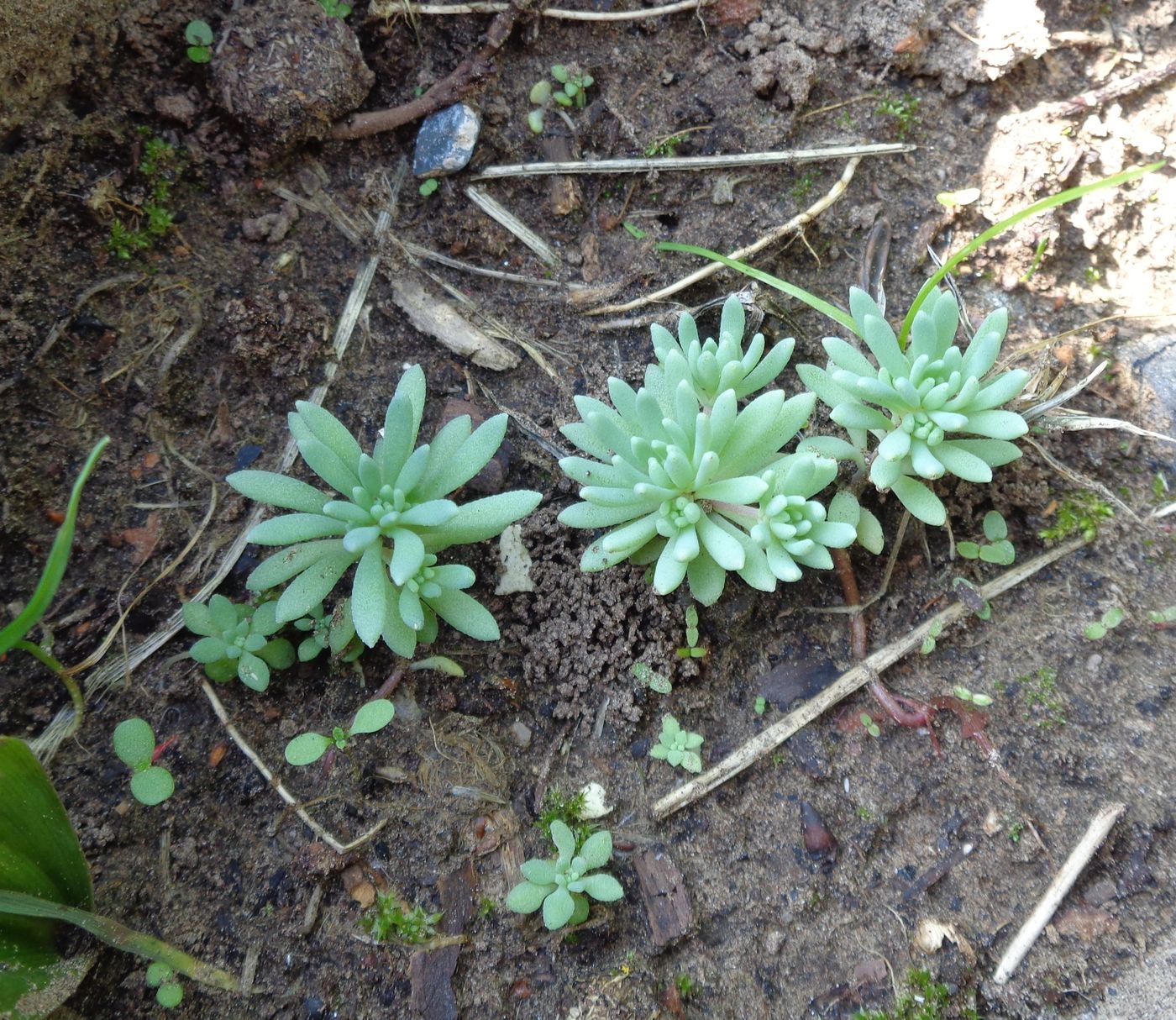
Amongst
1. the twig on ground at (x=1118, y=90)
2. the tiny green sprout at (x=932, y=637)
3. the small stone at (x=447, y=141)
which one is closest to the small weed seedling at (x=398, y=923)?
the tiny green sprout at (x=932, y=637)

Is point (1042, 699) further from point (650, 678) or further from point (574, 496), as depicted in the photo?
point (574, 496)

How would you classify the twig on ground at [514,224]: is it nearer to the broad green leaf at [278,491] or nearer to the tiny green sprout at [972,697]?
the broad green leaf at [278,491]

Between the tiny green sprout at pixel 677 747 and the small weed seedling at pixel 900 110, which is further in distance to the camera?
the small weed seedling at pixel 900 110

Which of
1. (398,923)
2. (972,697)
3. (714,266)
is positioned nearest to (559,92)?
(714,266)

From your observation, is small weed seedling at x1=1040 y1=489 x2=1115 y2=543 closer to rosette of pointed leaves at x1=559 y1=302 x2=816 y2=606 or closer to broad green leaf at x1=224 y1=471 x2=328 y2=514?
rosette of pointed leaves at x1=559 y1=302 x2=816 y2=606

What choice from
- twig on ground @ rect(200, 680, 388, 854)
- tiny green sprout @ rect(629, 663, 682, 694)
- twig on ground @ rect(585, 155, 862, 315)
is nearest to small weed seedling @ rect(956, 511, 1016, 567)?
tiny green sprout @ rect(629, 663, 682, 694)

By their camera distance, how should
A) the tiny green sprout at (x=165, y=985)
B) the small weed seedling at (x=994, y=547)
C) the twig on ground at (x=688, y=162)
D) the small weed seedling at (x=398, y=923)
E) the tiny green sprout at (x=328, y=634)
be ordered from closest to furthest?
the tiny green sprout at (x=165, y=985)
the small weed seedling at (x=398, y=923)
the tiny green sprout at (x=328, y=634)
the small weed seedling at (x=994, y=547)
the twig on ground at (x=688, y=162)
